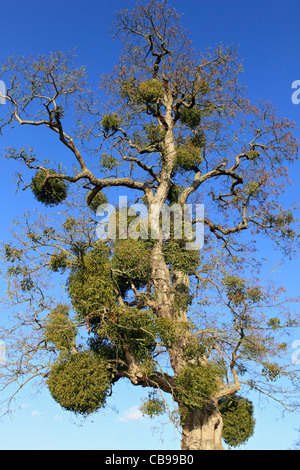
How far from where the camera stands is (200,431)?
37.9 ft

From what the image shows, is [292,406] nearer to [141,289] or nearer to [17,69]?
[141,289]

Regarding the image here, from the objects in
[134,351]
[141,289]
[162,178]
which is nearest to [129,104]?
[162,178]

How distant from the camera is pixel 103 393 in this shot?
11.6 meters

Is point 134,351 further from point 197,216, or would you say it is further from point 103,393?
point 197,216

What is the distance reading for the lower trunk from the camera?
11406 mm

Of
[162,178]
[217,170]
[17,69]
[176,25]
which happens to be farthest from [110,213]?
[176,25]

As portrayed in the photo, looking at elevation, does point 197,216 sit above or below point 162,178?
below

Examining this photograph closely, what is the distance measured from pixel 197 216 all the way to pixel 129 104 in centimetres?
468

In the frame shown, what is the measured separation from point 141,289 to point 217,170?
4.81 meters

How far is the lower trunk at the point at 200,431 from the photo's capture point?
37.4ft
